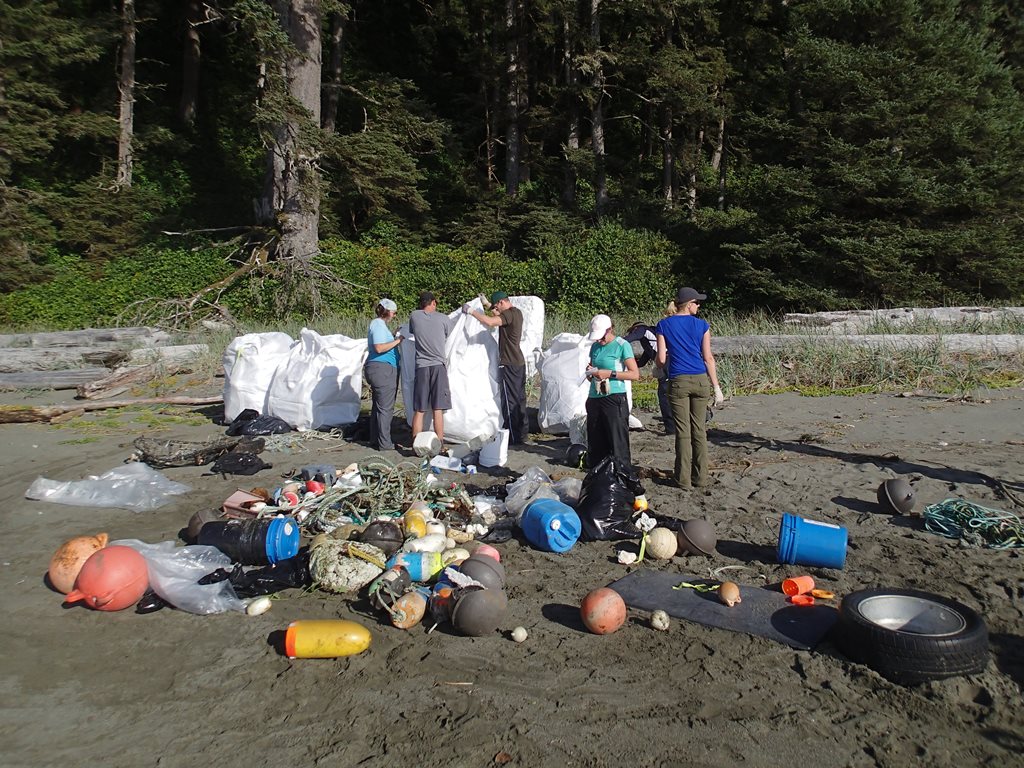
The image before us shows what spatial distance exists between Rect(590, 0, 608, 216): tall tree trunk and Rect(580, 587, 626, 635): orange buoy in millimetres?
20200

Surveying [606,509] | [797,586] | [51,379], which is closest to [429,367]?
[606,509]

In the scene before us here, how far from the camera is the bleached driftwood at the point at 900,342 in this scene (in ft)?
36.0

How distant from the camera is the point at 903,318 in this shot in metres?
13.2

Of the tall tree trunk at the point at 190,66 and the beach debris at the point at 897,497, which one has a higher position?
the tall tree trunk at the point at 190,66

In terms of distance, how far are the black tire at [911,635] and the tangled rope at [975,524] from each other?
1.47 meters

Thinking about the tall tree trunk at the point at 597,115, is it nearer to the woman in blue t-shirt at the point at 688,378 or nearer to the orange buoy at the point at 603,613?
the woman in blue t-shirt at the point at 688,378

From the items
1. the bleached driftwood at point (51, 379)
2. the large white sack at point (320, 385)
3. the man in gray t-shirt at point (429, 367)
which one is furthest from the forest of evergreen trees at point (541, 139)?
the man in gray t-shirt at point (429, 367)

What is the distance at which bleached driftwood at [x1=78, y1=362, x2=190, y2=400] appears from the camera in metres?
11.1

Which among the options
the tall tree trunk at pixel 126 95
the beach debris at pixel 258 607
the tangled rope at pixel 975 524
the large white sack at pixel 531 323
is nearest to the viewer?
the beach debris at pixel 258 607

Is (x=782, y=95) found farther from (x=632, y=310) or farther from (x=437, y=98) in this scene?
(x=437, y=98)

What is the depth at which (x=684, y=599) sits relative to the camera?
4219mm

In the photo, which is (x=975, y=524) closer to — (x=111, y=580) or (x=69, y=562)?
(x=111, y=580)

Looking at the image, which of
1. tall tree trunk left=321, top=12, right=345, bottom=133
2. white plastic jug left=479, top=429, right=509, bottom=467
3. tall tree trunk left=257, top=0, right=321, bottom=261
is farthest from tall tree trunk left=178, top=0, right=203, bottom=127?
white plastic jug left=479, top=429, right=509, bottom=467

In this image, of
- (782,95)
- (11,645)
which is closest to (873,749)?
(11,645)
